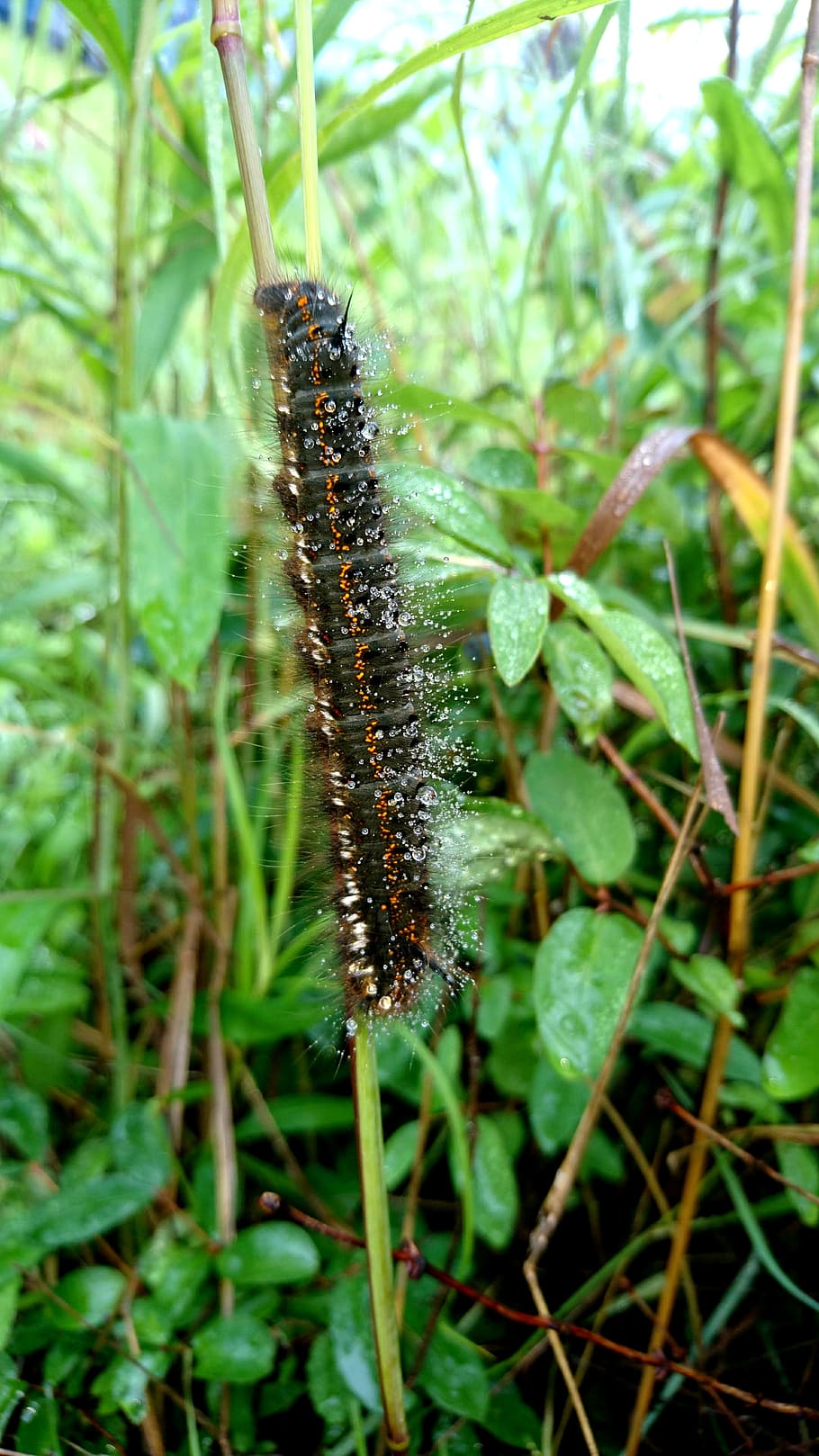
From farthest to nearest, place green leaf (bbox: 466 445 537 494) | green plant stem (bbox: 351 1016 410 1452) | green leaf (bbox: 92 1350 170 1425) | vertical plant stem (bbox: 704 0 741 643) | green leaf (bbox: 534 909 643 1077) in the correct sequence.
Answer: vertical plant stem (bbox: 704 0 741 643) → green leaf (bbox: 466 445 537 494) → green leaf (bbox: 92 1350 170 1425) → green leaf (bbox: 534 909 643 1077) → green plant stem (bbox: 351 1016 410 1452)

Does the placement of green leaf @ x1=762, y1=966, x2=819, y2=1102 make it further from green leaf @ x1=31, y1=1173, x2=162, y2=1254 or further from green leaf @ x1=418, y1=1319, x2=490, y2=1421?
green leaf @ x1=31, y1=1173, x2=162, y2=1254

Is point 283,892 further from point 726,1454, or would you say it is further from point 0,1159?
point 726,1454

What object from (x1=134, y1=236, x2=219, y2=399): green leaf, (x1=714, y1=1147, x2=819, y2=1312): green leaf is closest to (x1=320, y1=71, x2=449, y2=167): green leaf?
(x1=134, y1=236, x2=219, y2=399): green leaf

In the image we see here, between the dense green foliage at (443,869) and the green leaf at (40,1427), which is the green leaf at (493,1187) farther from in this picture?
the green leaf at (40,1427)

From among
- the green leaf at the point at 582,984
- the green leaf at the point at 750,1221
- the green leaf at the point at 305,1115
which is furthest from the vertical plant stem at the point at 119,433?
the green leaf at the point at 750,1221

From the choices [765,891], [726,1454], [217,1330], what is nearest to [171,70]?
[765,891]

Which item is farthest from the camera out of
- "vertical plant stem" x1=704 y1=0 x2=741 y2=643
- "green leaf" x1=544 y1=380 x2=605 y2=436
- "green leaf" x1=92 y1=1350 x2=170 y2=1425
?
"vertical plant stem" x1=704 y1=0 x2=741 y2=643
